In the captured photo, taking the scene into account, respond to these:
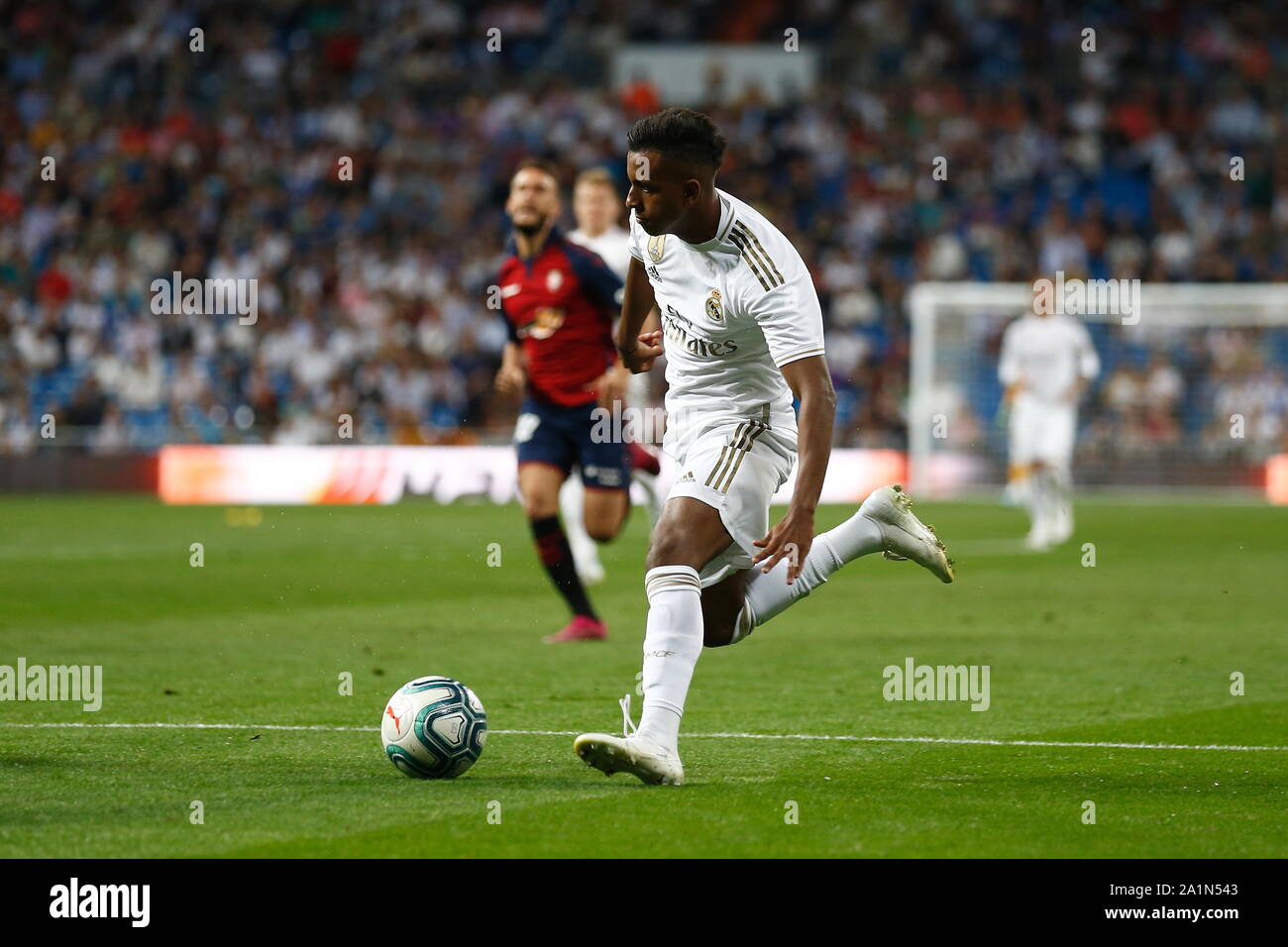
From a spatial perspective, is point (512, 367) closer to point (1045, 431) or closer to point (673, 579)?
point (673, 579)

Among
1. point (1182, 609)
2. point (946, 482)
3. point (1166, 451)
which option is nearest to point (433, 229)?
point (946, 482)

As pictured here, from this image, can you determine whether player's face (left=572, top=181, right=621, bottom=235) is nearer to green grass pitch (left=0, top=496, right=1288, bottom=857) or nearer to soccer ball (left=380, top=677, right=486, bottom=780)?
green grass pitch (left=0, top=496, right=1288, bottom=857)

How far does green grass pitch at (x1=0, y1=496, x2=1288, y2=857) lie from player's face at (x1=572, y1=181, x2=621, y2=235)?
248 cm

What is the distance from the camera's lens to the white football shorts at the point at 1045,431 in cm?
1902

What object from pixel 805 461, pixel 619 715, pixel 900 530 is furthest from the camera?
pixel 619 715

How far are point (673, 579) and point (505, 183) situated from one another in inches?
958

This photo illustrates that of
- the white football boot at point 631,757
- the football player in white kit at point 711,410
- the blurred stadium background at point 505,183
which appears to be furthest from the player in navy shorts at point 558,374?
the blurred stadium background at point 505,183

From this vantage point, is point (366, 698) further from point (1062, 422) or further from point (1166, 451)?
point (1166, 451)

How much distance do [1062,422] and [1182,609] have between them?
6.63 m

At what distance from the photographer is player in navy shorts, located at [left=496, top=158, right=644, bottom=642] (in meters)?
10.6

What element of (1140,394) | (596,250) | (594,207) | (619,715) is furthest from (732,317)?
(1140,394)

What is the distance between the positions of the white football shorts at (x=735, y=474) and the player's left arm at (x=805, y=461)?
16.1 inches

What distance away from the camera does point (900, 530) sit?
7055 millimetres
